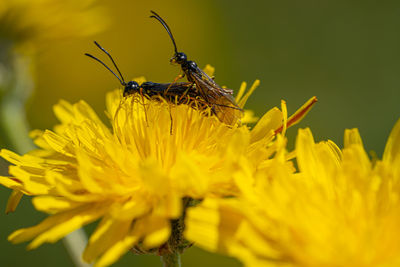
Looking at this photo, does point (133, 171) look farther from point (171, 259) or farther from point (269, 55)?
point (269, 55)

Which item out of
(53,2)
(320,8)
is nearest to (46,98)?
(53,2)

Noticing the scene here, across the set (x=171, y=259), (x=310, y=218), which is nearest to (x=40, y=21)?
(x=171, y=259)

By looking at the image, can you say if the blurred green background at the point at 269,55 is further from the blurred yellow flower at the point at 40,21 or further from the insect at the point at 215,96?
the insect at the point at 215,96

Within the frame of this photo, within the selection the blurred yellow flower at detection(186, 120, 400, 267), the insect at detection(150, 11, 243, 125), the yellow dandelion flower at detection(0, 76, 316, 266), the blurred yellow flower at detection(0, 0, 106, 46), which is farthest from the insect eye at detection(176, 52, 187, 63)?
the blurred yellow flower at detection(0, 0, 106, 46)

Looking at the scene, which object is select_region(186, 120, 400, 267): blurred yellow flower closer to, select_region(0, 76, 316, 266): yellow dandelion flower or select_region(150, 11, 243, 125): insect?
select_region(0, 76, 316, 266): yellow dandelion flower

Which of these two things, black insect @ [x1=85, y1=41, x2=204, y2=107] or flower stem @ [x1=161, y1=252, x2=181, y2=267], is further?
black insect @ [x1=85, y1=41, x2=204, y2=107]

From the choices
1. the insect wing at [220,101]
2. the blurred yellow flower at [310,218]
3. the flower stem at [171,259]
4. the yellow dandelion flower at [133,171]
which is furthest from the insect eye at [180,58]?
the flower stem at [171,259]

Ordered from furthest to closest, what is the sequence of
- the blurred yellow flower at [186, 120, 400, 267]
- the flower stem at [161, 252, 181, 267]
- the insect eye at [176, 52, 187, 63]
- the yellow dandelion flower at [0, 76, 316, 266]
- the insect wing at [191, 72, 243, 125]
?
the insect eye at [176, 52, 187, 63], the insect wing at [191, 72, 243, 125], the flower stem at [161, 252, 181, 267], the yellow dandelion flower at [0, 76, 316, 266], the blurred yellow flower at [186, 120, 400, 267]
